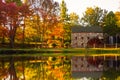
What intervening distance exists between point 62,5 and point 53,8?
1599 cm

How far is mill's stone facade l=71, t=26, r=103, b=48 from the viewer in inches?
3401

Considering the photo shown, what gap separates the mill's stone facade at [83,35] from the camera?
283 ft

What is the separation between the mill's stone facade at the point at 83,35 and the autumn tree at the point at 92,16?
82.2 feet

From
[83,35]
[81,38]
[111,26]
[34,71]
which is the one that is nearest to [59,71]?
[34,71]

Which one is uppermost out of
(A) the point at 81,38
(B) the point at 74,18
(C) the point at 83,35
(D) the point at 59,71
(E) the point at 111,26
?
(B) the point at 74,18

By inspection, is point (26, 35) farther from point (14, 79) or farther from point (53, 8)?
point (14, 79)

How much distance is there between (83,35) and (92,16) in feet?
90.8

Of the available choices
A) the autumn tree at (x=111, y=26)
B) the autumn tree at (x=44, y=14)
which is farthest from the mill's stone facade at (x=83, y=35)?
the autumn tree at (x=44, y=14)

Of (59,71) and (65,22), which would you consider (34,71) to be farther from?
(65,22)

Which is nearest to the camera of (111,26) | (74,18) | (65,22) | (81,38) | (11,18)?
(11,18)

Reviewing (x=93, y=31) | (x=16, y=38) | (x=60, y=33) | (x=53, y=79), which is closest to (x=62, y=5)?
(x=93, y=31)

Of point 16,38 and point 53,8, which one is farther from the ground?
point 53,8

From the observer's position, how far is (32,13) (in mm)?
71188

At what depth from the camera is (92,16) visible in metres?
114
